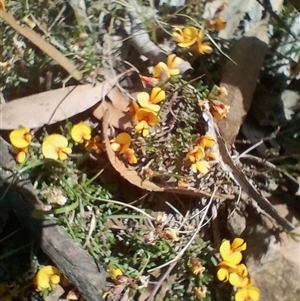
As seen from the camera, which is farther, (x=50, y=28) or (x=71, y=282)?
(x=50, y=28)

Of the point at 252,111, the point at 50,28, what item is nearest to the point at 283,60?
the point at 252,111

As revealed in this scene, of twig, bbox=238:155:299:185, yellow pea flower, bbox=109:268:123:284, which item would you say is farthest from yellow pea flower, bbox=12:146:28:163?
twig, bbox=238:155:299:185

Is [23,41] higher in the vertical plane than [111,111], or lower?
→ higher

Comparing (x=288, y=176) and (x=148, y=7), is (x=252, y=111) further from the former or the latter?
(x=148, y=7)

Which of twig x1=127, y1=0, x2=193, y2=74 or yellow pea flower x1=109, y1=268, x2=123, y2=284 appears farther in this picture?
twig x1=127, y1=0, x2=193, y2=74

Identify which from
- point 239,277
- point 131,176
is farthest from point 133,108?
point 239,277

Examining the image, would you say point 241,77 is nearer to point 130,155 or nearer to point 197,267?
point 130,155

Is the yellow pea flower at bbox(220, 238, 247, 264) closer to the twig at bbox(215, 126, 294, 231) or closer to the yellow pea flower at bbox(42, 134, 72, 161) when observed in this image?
the twig at bbox(215, 126, 294, 231)
